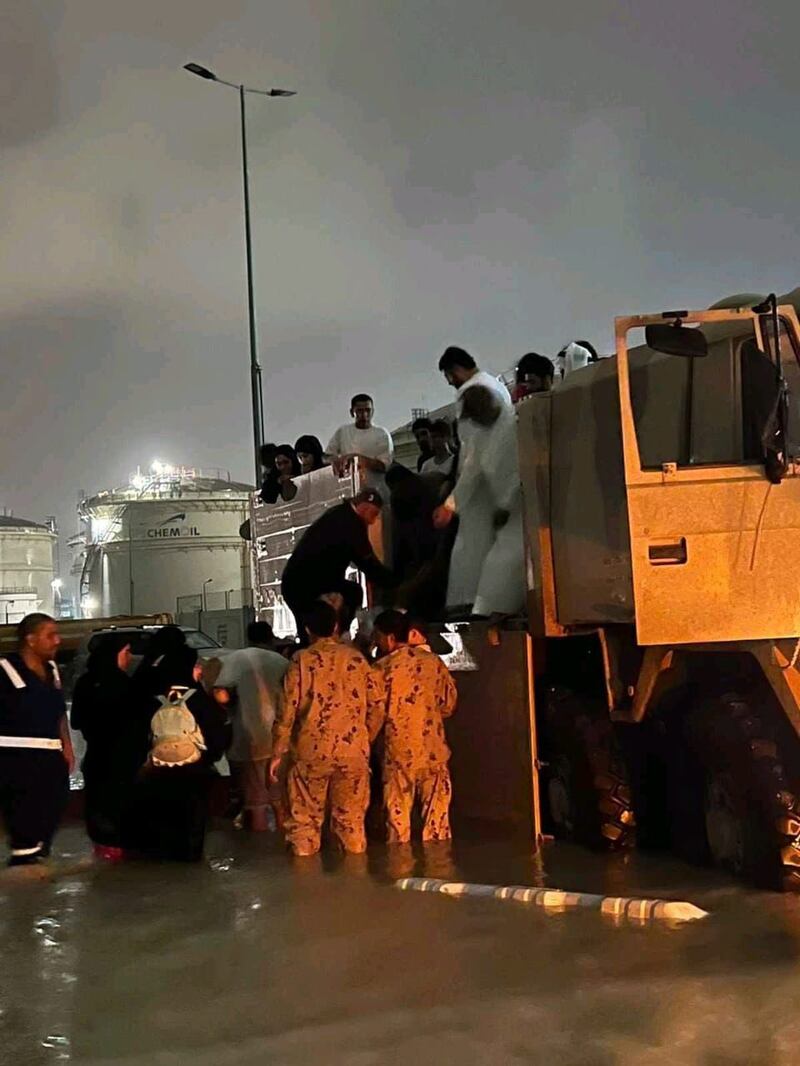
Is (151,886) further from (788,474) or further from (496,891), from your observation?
(788,474)

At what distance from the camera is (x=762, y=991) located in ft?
15.7

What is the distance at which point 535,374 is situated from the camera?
30.0 ft

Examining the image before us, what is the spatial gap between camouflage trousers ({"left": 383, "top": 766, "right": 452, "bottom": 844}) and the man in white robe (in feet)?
4.56

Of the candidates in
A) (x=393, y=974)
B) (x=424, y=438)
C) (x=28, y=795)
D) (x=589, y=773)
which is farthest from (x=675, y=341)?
(x=424, y=438)

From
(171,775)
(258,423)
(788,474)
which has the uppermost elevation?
(258,423)

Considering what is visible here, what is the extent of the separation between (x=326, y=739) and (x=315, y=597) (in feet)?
5.34

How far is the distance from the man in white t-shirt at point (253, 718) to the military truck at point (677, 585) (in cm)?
240

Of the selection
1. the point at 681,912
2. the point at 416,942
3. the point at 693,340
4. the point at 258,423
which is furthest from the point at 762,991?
the point at 258,423

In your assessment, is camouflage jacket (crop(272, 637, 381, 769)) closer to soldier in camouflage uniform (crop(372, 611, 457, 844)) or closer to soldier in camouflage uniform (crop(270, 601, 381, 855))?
soldier in camouflage uniform (crop(270, 601, 381, 855))

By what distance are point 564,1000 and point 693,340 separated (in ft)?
9.55

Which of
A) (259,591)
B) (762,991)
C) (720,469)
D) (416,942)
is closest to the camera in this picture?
(762,991)

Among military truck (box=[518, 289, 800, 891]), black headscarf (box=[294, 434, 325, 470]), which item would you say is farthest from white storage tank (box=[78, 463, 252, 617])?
military truck (box=[518, 289, 800, 891])

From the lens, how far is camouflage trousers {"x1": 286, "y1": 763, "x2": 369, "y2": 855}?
27.1 ft

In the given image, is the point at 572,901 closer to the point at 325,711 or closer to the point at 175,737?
the point at 325,711
